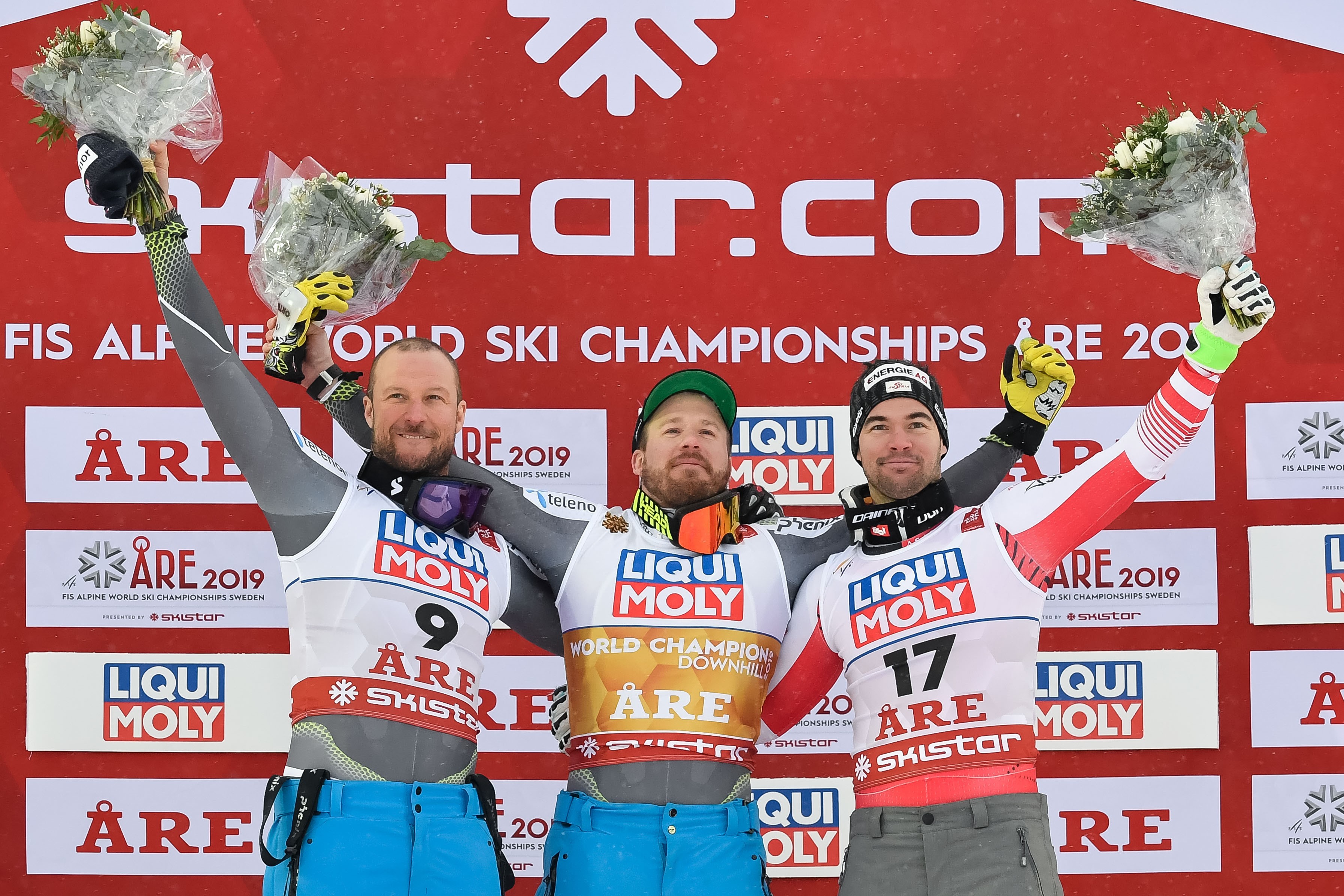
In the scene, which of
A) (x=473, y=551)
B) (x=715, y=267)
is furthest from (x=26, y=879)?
(x=715, y=267)

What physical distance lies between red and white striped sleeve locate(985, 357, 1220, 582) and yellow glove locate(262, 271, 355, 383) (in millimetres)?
1656

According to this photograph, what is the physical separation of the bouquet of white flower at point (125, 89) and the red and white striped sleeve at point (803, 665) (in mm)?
1759

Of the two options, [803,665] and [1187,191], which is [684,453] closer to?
[803,665]

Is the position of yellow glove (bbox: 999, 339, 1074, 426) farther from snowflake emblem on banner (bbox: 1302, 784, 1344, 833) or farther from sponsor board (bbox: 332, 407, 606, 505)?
snowflake emblem on banner (bbox: 1302, 784, 1344, 833)

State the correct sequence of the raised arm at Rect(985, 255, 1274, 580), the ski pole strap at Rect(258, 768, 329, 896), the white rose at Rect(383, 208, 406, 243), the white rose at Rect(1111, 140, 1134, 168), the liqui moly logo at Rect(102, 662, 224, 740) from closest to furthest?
1. the ski pole strap at Rect(258, 768, 329, 896)
2. the raised arm at Rect(985, 255, 1274, 580)
3. the white rose at Rect(1111, 140, 1134, 168)
4. the white rose at Rect(383, 208, 406, 243)
5. the liqui moly logo at Rect(102, 662, 224, 740)

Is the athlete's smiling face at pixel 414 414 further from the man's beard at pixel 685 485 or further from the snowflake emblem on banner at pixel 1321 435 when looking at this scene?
the snowflake emblem on banner at pixel 1321 435

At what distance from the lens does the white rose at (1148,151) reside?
254cm

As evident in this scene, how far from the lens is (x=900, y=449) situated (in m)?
2.64

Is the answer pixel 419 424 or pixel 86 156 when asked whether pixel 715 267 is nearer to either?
pixel 419 424

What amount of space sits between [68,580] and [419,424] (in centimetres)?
180

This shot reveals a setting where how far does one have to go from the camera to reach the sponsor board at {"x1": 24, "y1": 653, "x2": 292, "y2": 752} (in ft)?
11.9

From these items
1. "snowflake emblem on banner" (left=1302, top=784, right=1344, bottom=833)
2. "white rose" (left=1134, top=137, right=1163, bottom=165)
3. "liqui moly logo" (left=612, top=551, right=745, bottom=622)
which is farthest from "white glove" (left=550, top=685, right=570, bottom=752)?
"snowflake emblem on banner" (left=1302, top=784, right=1344, bottom=833)

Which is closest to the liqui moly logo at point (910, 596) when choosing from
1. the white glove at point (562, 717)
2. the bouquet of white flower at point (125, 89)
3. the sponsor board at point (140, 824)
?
the white glove at point (562, 717)

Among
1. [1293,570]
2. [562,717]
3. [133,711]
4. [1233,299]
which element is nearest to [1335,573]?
[1293,570]
